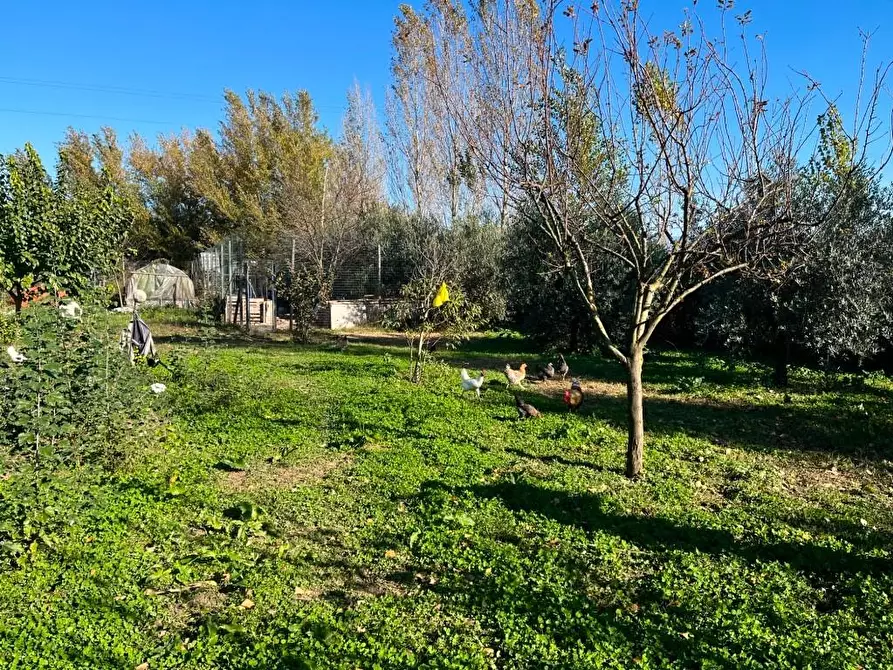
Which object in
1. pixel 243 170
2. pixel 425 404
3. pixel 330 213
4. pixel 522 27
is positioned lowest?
pixel 425 404

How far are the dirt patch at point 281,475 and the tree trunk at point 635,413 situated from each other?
259 cm

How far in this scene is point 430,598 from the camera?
334cm

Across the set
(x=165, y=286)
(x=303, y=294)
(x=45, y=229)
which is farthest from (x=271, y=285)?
(x=45, y=229)

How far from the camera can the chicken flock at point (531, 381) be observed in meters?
7.50

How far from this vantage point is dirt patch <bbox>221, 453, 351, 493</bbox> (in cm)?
500

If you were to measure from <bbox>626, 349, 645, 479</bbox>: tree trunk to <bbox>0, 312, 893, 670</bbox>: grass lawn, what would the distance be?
178 mm

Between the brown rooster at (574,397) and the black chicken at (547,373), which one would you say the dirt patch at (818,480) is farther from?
the black chicken at (547,373)

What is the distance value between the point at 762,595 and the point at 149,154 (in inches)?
1498

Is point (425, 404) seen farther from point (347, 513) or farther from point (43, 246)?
point (43, 246)

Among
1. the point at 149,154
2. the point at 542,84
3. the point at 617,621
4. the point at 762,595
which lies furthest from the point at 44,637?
the point at 149,154

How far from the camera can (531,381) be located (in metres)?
10.1

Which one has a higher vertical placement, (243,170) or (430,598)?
(243,170)

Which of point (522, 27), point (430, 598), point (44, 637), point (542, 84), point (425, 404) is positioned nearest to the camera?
point (44, 637)

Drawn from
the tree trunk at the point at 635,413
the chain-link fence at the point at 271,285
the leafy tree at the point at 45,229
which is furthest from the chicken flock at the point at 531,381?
the chain-link fence at the point at 271,285
